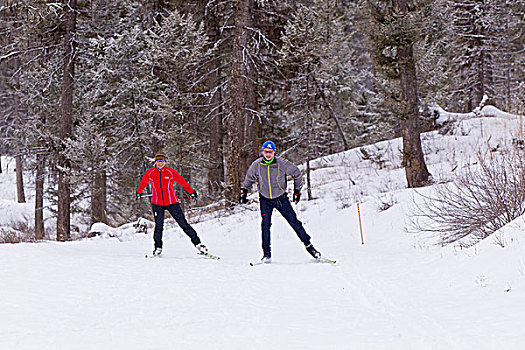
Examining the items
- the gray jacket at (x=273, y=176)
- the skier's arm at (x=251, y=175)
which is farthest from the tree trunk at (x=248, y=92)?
the gray jacket at (x=273, y=176)

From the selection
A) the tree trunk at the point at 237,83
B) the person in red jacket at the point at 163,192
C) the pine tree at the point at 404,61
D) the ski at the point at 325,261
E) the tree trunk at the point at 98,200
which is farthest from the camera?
the tree trunk at the point at 98,200

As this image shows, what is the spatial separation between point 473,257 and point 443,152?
13.4 metres

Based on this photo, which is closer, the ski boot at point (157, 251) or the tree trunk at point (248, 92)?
the ski boot at point (157, 251)

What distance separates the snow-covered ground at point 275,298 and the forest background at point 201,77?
6.56 metres

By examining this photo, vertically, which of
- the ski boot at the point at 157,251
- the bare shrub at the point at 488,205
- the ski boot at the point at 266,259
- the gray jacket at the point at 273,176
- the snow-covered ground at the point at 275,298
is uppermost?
the gray jacket at the point at 273,176

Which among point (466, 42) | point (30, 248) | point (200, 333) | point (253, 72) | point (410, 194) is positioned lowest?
point (200, 333)

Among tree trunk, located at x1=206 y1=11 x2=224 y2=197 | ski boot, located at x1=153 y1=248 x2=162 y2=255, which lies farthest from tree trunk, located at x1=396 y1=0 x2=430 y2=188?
tree trunk, located at x1=206 y1=11 x2=224 y2=197

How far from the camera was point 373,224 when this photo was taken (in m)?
12.8

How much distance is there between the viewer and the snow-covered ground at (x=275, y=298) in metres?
4.21

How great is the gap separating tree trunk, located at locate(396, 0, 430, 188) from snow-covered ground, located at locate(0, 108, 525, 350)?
11.7ft

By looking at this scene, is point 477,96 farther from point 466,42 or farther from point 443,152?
point 443,152

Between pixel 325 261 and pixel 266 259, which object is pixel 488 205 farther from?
pixel 266 259

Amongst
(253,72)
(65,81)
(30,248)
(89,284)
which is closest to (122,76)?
(65,81)

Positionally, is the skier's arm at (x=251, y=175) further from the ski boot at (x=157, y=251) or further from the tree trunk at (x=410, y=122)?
the tree trunk at (x=410, y=122)
